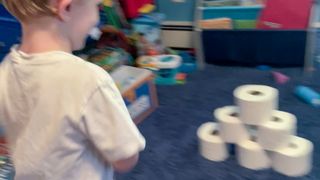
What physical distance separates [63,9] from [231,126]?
37.9 inches

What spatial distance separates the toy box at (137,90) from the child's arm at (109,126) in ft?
3.29

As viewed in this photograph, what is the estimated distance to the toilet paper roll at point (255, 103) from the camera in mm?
1367

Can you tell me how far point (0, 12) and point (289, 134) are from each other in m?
1.39

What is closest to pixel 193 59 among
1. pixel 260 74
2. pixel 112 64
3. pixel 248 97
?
pixel 260 74

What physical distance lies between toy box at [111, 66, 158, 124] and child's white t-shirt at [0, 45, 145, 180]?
3.16 ft

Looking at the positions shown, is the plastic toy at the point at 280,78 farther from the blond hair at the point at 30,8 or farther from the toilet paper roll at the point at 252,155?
the blond hair at the point at 30,8

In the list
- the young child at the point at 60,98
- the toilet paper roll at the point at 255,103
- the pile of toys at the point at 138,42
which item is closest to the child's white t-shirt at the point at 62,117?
the young child at the point at 60,98

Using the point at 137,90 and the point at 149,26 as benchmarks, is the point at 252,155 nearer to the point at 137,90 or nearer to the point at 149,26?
the point at 137,90

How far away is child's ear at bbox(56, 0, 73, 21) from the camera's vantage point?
1.96ft

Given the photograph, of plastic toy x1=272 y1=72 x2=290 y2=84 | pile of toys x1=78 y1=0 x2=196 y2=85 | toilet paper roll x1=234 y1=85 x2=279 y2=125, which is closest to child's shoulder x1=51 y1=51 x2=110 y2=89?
toilet paper roll x1=234 y1=85 x2=279 y2=125

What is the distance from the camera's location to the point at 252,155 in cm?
144

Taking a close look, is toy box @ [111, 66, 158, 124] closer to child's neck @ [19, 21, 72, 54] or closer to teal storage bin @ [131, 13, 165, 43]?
teal storage bin @ [131, 13, 165, 43]

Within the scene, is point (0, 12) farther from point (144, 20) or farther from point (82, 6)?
point (82, 6)

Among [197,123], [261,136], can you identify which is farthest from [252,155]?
[197,123]
